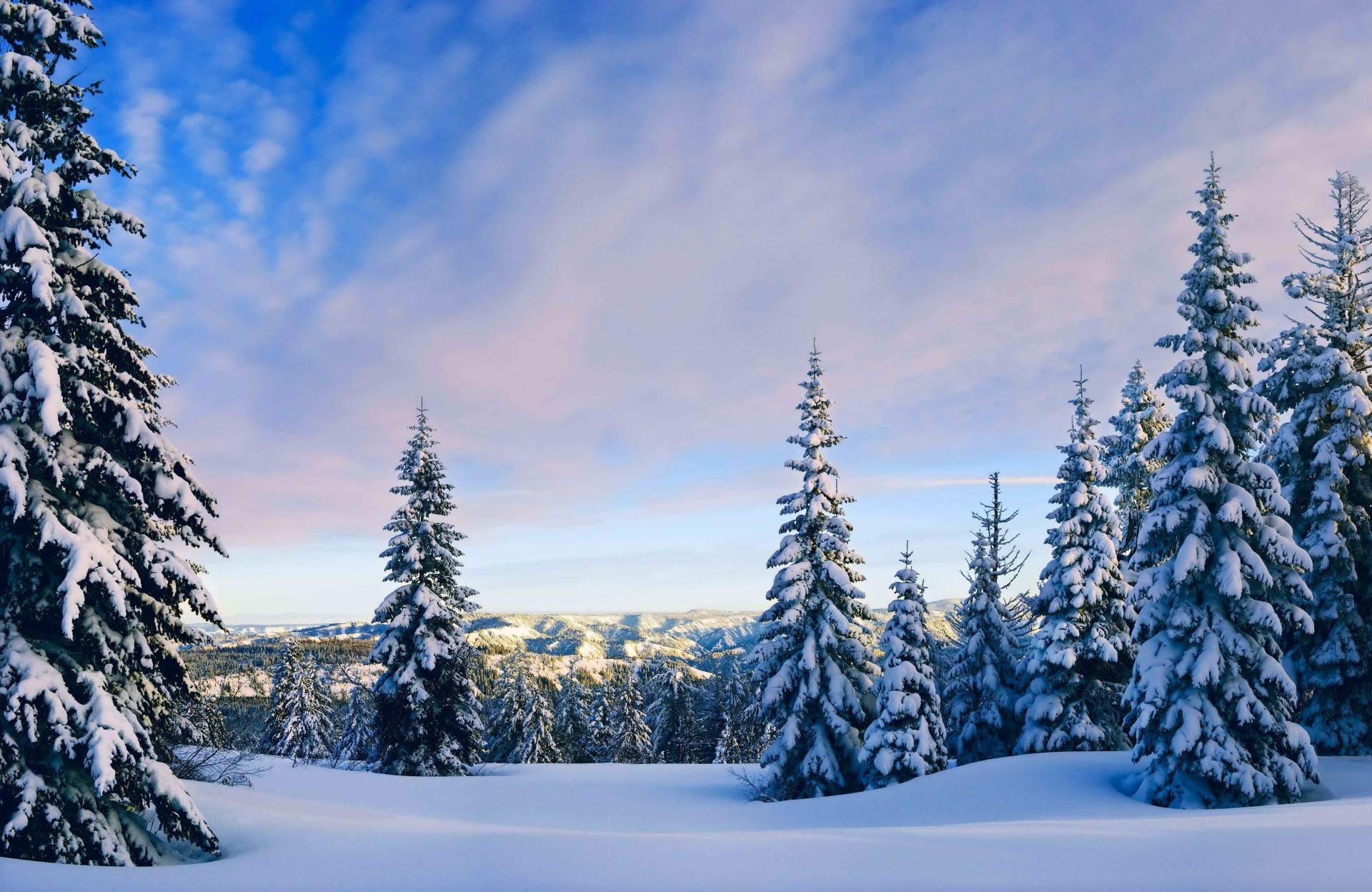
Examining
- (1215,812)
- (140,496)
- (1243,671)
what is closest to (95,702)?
(140,496)

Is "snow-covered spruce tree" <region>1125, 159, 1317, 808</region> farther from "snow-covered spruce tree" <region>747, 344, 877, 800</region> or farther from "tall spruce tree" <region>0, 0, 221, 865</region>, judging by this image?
"tall spruce tree" <region>0, 0, 221, 865</region>

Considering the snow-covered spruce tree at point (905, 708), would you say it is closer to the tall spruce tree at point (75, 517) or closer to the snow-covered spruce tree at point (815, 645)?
the snow-covered spruce tree at point (815, 645)

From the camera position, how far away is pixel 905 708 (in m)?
23.1

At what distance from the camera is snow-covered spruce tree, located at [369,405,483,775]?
28.4 meters

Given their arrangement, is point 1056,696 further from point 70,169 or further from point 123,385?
point 70,169

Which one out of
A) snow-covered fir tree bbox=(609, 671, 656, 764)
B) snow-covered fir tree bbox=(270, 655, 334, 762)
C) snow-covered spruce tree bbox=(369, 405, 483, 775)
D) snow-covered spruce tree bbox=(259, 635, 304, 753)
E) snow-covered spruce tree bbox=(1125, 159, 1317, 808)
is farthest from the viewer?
snow-covered fir tree bbox=(609, 671, 656, 764)

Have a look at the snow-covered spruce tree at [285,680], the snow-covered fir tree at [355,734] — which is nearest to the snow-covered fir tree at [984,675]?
the snow-covered fir tree at [355,734]

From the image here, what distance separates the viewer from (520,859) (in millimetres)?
8578

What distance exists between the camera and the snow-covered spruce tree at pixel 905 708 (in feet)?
74.9

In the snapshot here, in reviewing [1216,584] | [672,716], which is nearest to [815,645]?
[1216,584]

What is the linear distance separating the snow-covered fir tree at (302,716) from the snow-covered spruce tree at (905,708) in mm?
43267

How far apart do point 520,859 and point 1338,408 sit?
25.9 m

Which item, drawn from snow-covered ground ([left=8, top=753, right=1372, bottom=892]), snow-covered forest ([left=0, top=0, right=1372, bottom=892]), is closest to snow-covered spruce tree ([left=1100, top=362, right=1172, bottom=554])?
snow-covered forest ([left=0, top=0, right=1372, bottom=892])

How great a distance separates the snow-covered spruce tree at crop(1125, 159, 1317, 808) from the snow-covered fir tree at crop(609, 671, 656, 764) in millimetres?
48349
